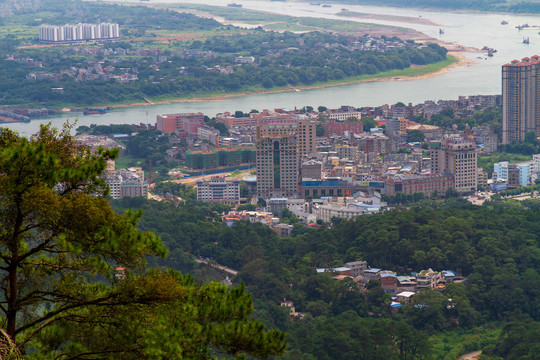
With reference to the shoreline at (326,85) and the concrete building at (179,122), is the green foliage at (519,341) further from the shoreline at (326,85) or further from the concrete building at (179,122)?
the shoreline at (326,85)

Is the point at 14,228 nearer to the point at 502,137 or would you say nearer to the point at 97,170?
the point at 97,170

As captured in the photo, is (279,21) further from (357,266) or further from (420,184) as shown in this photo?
(357,266)

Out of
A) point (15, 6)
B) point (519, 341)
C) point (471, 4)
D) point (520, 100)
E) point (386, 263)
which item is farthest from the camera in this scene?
point (15, 6)

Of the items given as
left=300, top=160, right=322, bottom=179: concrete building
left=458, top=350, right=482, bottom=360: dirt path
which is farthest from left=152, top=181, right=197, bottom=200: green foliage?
left=458, top=350, right=482, bottom=360: dirt path

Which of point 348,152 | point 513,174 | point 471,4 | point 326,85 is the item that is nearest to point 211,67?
point 326,85

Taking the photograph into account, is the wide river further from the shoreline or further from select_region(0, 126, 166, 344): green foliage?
select_region(0, 126, 166, 344): green foliage

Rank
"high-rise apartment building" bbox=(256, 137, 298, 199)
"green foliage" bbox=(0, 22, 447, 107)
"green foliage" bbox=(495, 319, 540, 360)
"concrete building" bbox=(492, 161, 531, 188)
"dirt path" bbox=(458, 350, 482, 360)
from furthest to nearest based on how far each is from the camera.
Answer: "green foliage" bbox=(0, 22, 447, 107) < "concrete building" bbox=(492, 161, 531, 188) < "high-rise apartment building" bbox=(256, 137, 298, 199) < "dirt path" bbox=(458, 350, 482, 360) < "green foliage" bbox=(495, 319, 540, 360)
